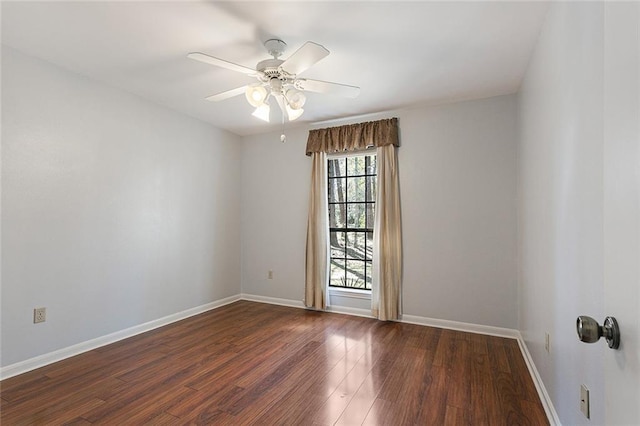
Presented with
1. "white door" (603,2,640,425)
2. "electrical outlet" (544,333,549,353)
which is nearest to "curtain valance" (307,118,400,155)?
"electrical outlet" (544,333,549,353)

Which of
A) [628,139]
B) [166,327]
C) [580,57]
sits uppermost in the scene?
[580,57]

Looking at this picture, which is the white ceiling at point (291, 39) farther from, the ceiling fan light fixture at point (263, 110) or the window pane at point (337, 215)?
the window pane at point (337, 215)

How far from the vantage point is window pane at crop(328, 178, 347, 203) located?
13.7 feet

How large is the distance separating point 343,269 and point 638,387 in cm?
366

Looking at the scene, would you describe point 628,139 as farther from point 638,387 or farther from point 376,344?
point 376,344

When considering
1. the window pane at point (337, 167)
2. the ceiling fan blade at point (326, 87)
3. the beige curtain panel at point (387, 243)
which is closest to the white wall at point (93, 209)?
the window pane at point (337, 167)

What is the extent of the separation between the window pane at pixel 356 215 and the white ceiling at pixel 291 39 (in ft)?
4.94

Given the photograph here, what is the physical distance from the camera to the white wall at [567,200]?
1.23 m

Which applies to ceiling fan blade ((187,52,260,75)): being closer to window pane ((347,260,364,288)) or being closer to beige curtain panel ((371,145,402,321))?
beige curtain panel ((371,145,402,321))

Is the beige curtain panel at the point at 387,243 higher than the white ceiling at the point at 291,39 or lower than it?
lower

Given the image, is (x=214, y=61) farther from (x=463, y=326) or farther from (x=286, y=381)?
(x=463, y=326)

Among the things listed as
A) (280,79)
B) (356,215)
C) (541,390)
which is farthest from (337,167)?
(541,390)

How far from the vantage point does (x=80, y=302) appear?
2.79 meters

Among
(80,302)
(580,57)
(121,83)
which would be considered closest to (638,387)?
(580,57)
